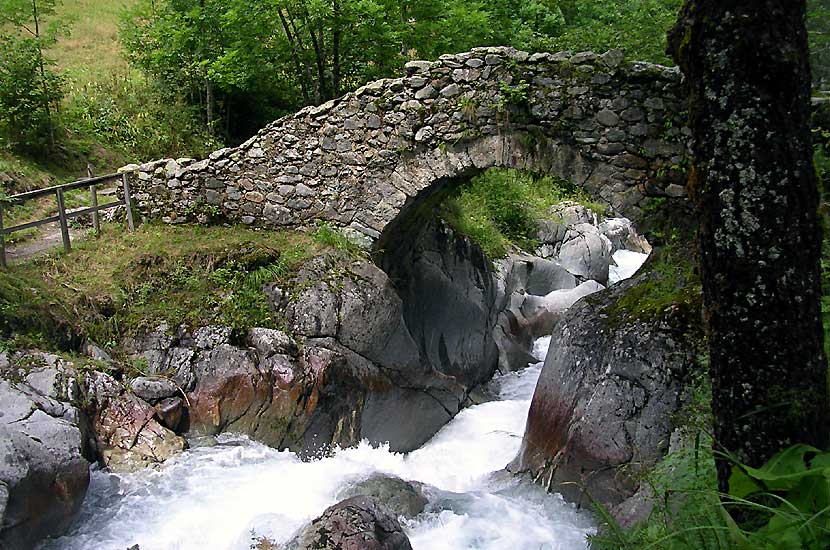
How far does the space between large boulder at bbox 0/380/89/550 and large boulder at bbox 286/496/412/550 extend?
189 cm

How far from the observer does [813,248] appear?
2521mm

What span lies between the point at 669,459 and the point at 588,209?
48.3ft

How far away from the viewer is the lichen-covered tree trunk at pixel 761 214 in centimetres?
247

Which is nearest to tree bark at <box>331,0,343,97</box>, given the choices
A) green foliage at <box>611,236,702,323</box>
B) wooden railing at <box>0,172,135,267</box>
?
wooden railing at <box>0,172,135,267</box>

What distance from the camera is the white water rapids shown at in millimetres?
5750

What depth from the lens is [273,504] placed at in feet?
20.7

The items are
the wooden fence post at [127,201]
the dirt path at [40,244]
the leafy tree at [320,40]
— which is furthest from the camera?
the leafy tree at [320,40]

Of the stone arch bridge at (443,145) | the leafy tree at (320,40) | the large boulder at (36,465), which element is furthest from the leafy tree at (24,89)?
the large boulder at (36,465)

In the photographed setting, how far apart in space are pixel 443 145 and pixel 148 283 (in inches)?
146

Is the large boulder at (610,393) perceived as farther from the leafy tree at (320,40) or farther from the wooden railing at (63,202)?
the wooden railing at (63,202)

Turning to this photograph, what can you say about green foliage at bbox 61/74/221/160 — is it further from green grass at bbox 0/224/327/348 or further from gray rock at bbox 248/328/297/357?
gray rock at bbox 248/328/297/357

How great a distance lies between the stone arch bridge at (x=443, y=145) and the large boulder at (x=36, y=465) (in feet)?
12.1

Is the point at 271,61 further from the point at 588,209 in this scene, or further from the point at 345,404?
the point at 588,209

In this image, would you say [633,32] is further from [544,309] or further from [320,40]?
[544,309]
